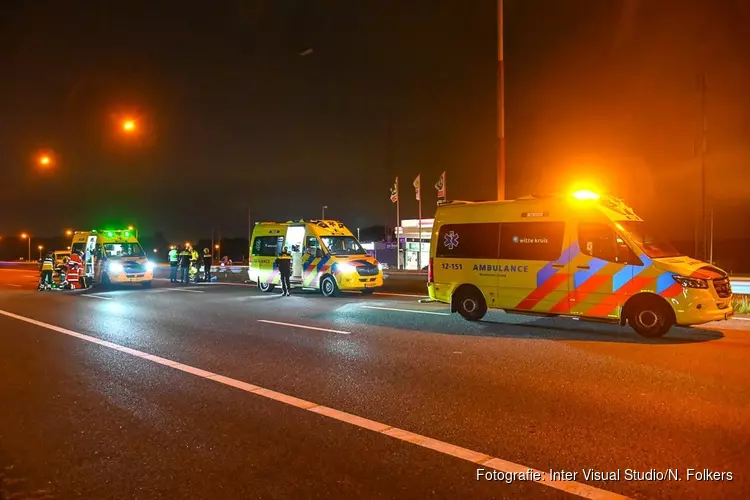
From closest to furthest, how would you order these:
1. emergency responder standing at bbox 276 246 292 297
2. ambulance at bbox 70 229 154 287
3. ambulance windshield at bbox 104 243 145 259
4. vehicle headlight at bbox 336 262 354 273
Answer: vehicle headlight at bbox 336 262 354 273 < emergency responder standing at bbox 276 246 292 297 < ambulance at bbox 70 229 154 287 < ambulance windshield at bbox 104 243 145 259

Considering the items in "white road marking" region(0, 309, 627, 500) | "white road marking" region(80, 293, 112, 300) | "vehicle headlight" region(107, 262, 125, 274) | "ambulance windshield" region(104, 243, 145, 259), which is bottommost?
"white road marking" region(0, 309, 627, 500)

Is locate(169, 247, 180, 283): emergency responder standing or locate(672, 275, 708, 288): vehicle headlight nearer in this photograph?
locate(672, 275, 708, 288): vehicle headlight

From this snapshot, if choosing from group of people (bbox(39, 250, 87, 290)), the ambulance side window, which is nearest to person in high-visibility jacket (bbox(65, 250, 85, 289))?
group of people (bbox(39, 250, 87, 290))

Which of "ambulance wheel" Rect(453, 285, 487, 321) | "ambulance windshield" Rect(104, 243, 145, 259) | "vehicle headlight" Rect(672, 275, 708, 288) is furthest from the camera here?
"ambulance windshield" Rect(104, 243, 145, 259)

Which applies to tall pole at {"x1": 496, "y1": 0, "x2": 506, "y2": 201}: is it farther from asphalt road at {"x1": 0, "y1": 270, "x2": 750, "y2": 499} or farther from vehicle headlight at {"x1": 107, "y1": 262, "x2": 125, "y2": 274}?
vehicle headlight at {"x1": 107, "y1": 262, "x2": 125, "y2": 274}

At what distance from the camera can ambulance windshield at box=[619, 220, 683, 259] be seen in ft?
33.4

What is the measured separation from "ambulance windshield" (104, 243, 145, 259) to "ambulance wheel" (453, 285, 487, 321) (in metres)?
16.0

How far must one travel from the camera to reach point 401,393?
6422 millimetres

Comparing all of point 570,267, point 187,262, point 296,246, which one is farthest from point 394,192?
point 570,267

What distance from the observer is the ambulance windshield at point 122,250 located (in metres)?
22.8

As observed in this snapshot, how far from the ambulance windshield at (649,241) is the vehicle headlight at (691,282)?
2.08 feet

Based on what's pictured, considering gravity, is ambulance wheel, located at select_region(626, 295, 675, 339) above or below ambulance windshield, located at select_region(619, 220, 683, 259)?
below

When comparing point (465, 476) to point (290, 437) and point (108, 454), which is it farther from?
point (108, 454)

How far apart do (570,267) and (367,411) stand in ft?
21.0
